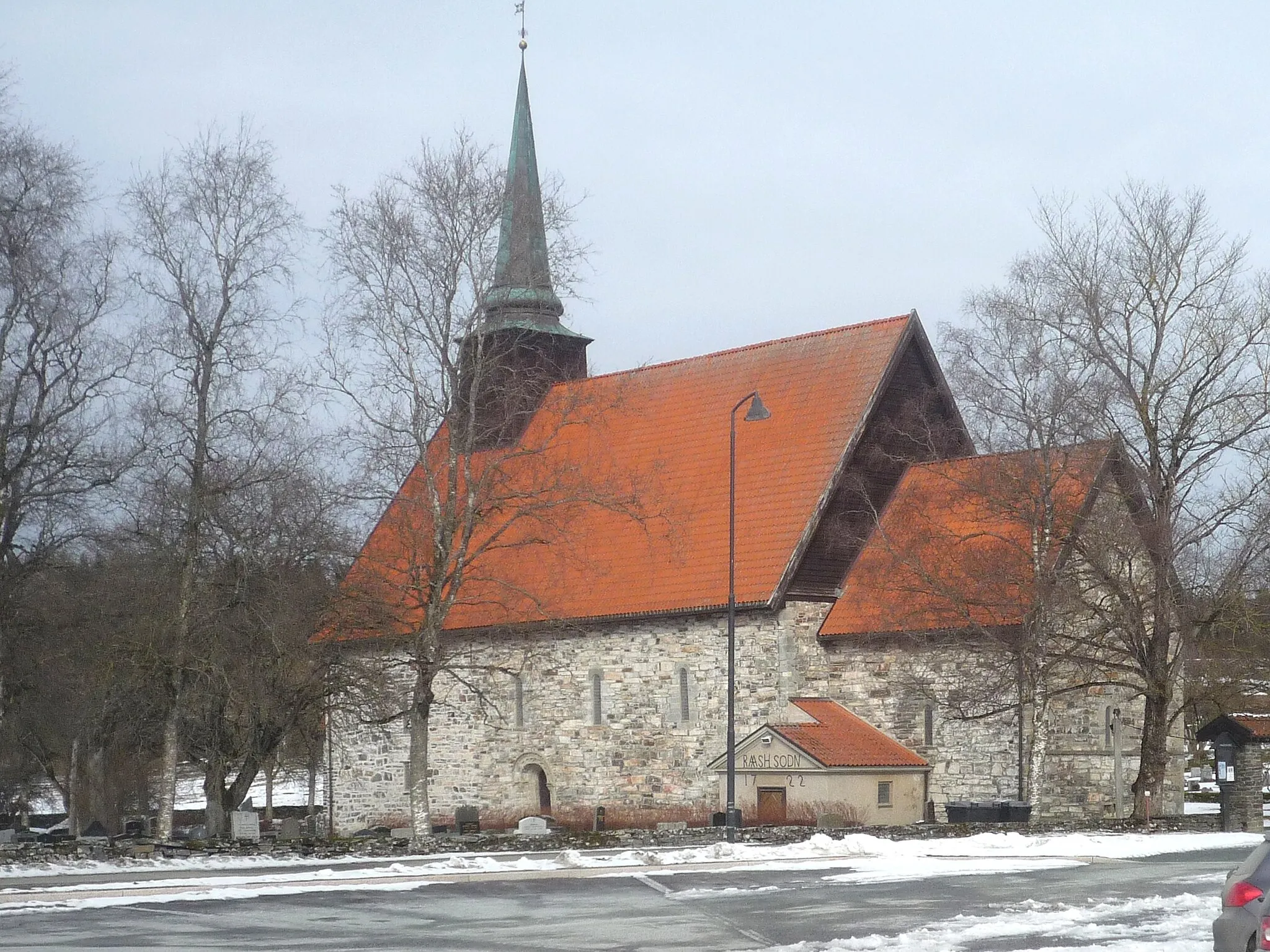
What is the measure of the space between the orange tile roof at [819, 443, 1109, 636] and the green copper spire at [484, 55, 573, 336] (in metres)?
9.23

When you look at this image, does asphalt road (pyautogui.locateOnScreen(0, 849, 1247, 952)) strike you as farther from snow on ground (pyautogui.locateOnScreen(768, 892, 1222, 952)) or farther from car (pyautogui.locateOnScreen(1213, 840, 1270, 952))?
car (pyautogui.locateOnScreen(1213, 840, 1270, 952))

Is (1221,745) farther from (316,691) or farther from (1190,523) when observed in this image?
(316,691)

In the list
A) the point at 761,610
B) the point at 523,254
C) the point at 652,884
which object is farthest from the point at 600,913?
the point at 523,254

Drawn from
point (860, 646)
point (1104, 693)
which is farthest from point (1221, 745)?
point (860, 646)

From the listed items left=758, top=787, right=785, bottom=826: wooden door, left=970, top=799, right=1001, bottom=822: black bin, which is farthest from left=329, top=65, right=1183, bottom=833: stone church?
left=970, top=799, right=1001, bottom=822: black bin

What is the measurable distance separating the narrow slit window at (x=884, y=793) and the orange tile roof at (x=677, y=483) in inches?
183

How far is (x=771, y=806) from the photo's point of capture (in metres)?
32.4

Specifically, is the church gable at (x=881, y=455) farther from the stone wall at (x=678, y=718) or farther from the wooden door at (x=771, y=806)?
the wooden door at (x=771, y=806)

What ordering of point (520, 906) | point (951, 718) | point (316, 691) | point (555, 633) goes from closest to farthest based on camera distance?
point (520, 906), point (951, 718), point (316, 691), point (555, 633)

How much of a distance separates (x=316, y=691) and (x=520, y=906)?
701 inches

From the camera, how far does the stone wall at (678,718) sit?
107 ft

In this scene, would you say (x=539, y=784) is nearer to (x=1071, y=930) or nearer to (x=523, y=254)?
(x=523, y=254)

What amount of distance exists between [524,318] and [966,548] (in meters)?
16.3

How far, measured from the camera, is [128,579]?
3500 centimetres
